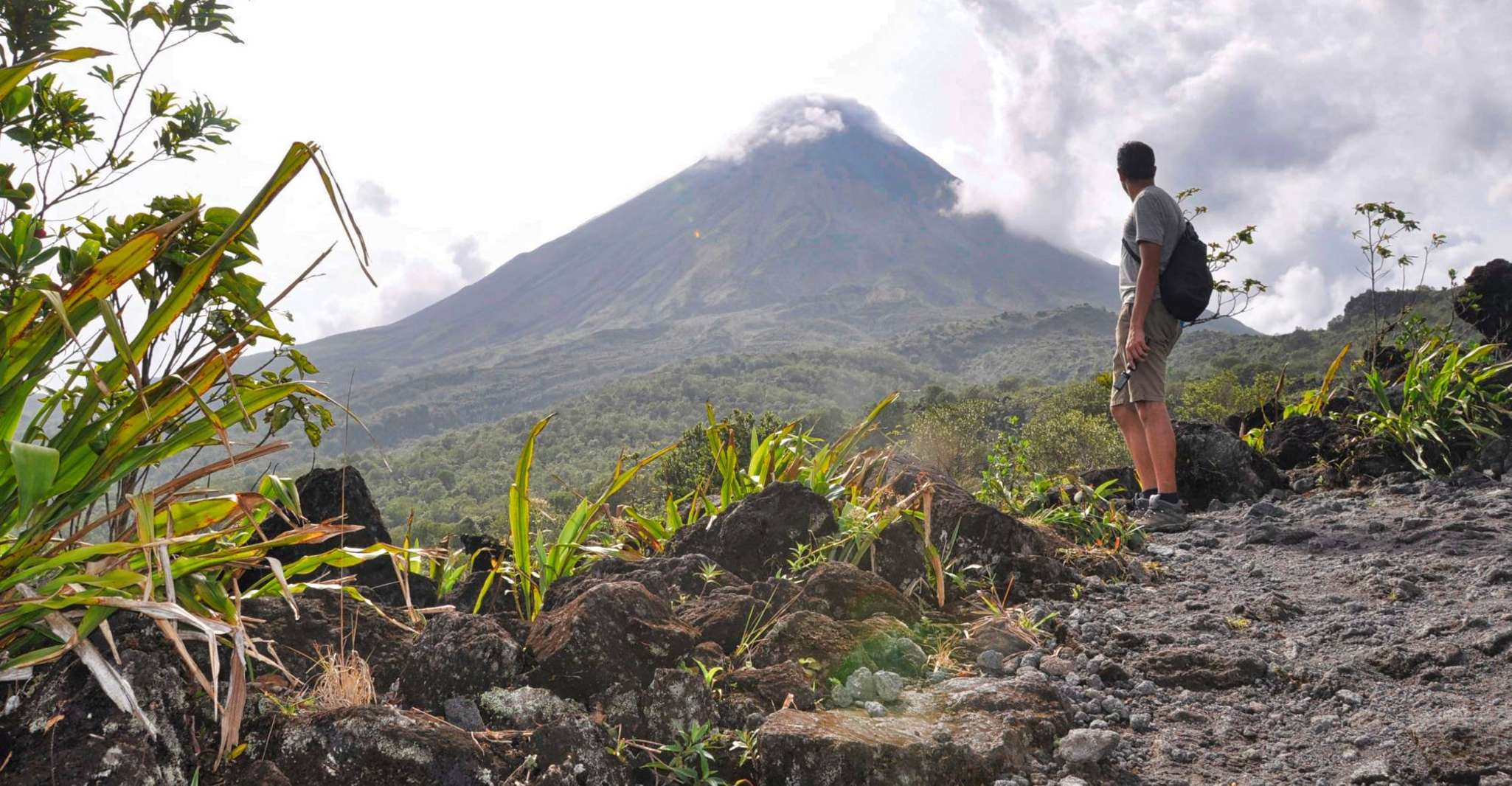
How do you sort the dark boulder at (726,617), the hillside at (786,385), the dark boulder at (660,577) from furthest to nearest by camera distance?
the hillside at (786,385) → the dark boulder at (660,577) → the dark boulder at (726,617)

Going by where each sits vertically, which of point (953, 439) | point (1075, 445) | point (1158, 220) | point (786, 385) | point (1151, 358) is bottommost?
point (786, 385)

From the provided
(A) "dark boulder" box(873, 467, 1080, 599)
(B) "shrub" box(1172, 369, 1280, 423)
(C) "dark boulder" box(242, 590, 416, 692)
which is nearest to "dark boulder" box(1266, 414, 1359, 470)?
(A) "dark boulder" box(873, 467, 1080, 599)

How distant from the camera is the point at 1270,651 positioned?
7.66ft

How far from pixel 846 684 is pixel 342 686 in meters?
1.03

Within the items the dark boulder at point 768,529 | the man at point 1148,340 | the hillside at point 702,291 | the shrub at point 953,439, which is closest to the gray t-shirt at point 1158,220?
the man at point 1148,340

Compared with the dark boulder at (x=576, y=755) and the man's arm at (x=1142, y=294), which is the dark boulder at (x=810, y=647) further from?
the man's arm at (x=1142, y=294)

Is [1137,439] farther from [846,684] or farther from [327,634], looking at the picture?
[327,634]

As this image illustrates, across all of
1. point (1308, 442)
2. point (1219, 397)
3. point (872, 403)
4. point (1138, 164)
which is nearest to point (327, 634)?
point (1138, 164)

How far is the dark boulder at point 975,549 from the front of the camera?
2787mm

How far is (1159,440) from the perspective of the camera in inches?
158

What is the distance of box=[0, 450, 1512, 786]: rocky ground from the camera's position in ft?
4.84

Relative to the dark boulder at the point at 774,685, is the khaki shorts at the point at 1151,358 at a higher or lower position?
higher

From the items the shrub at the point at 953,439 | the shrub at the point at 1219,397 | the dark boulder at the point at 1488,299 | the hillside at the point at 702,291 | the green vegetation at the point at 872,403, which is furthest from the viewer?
the hillside at the point at 702,291

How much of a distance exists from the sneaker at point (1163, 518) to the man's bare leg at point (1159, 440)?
0.23ft
